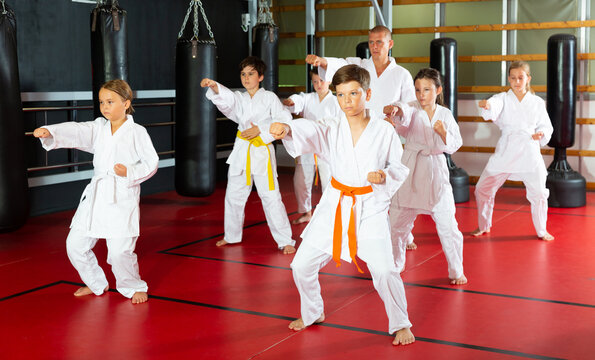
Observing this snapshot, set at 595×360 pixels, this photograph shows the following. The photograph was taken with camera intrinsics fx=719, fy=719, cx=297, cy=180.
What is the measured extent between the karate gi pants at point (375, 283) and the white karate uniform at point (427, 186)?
985mm

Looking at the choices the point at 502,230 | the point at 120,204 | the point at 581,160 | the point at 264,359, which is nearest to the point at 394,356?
the point at 264,359

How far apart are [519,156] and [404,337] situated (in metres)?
2.61

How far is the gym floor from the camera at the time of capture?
3191 millimetres

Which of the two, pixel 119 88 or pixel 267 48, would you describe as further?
pixel 267 48

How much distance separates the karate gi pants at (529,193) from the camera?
5.37 meters

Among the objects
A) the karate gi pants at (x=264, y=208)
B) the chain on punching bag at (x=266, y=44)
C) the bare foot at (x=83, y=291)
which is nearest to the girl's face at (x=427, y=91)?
the karate gi pants at (x=264, y=208)

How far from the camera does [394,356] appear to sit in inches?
121

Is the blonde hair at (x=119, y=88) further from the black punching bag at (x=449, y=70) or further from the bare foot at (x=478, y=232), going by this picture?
the black punching bag at (x=449, y=70)

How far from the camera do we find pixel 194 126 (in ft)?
19.5

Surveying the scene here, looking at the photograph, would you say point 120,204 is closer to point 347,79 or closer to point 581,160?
point 347,79

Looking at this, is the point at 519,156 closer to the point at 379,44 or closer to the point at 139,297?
the point at 379,44

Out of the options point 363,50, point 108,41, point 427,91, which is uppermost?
point 363,50

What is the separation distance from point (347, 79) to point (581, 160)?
5766 mm

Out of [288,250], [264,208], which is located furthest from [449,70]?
[288,250]
